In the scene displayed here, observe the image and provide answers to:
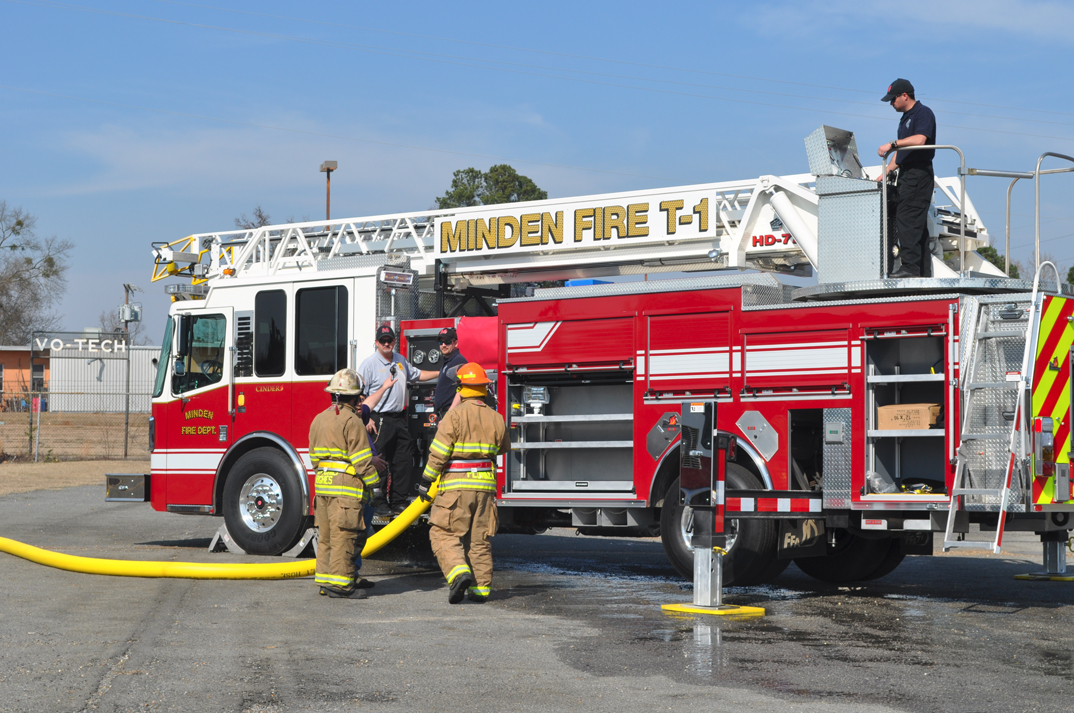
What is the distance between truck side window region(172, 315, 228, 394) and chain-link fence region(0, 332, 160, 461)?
1727 centimetres

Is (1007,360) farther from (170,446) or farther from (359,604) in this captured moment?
(170,446)

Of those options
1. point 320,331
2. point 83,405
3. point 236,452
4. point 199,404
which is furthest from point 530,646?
point 83,405

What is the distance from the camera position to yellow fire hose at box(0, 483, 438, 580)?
389 inches

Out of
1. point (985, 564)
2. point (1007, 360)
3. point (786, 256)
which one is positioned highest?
point (786, 256)

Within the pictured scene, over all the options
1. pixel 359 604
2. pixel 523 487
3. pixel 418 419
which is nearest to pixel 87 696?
pixel 359 604

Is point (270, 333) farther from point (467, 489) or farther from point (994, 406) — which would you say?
point (994, 406)

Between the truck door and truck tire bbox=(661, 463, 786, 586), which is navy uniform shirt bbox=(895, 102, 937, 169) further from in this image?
the truck door

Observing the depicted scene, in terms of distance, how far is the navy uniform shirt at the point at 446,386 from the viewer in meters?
11.0

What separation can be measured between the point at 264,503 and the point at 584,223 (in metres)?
4.31

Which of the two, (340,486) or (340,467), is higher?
(340,467)

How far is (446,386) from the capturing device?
11.0 meters

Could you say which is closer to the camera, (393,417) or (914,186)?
(914,186)

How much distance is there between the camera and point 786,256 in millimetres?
11281

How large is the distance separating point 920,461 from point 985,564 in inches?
178
